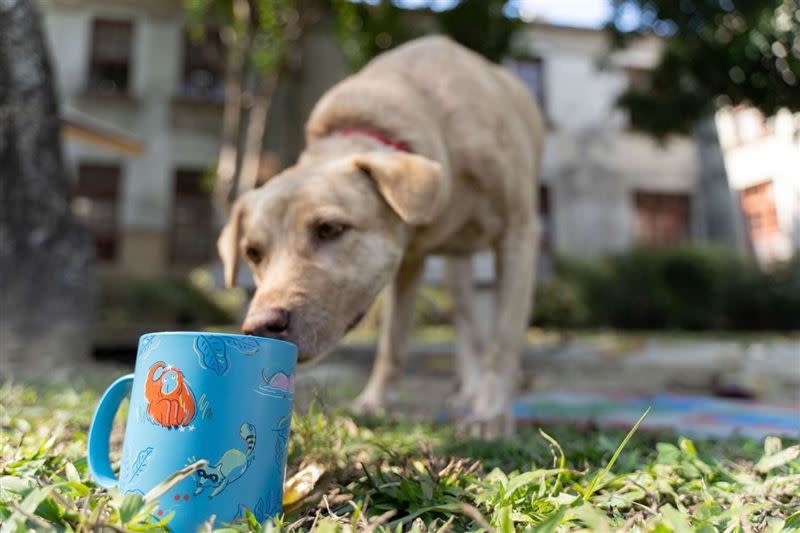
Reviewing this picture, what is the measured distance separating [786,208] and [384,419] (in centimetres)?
1351

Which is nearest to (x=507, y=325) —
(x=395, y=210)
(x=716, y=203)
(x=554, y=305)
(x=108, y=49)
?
(x=395, y=210)

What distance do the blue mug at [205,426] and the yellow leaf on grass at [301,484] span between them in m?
0.13

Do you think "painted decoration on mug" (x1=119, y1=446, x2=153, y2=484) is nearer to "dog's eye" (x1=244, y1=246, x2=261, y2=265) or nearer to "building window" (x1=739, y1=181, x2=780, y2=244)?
"dog's eye" (x1=244, y1=246, x2=261, y2=265)

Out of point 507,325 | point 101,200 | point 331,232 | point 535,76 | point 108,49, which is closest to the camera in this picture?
point 331,232

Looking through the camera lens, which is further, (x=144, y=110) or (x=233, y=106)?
(x=144, y=110)

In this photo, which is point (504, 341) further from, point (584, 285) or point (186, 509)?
point (584, 285)

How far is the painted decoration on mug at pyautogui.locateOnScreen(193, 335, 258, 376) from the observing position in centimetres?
96

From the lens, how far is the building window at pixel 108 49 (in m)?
14.3

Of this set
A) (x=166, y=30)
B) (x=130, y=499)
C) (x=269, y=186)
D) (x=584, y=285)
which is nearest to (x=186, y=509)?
(x=130, y=499)

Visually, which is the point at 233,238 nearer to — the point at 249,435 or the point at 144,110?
the point at 249,435

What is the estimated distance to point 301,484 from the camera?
120 centimetres

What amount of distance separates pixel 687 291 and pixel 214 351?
12386mm

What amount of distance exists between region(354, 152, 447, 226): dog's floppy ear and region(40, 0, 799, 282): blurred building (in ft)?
34.8

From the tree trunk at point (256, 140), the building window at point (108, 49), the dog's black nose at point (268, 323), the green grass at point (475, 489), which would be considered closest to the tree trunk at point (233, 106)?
the tree trunk at point (256, 140)
